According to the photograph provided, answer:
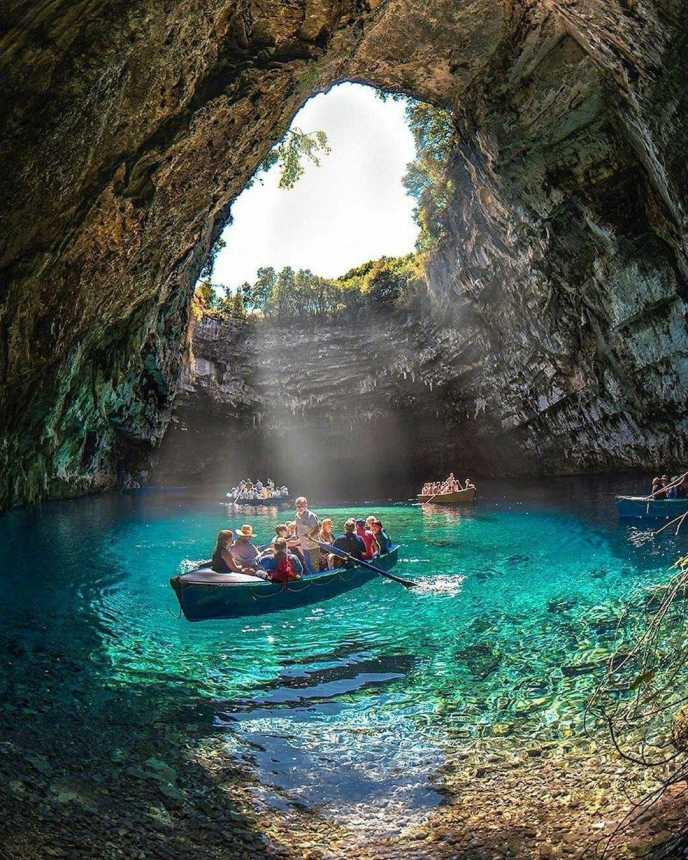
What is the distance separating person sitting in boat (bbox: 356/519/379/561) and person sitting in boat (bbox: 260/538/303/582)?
1.98 m

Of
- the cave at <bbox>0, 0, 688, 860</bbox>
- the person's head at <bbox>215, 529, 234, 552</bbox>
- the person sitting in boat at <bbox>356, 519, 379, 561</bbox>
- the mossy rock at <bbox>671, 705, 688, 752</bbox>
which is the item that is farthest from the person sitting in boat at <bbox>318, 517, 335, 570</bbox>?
the mossy rock at <bbox>671, 705, 688, 752</bbox>

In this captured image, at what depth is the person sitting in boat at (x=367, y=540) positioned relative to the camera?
11.9 m

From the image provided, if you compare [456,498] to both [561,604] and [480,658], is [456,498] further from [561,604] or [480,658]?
[480,658]

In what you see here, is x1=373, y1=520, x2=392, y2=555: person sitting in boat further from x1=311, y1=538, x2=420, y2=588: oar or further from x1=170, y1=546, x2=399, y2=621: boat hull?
x1=170, y1=546, x2=399, y2=621: boat hull

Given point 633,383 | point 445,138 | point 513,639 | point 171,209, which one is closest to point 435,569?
point 513,639

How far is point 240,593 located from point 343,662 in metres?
2.45

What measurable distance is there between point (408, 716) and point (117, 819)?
273 centimetres

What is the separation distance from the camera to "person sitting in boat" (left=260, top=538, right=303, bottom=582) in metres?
9.54

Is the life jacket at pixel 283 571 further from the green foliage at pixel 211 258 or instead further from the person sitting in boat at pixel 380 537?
the green foliage at pixel 211 258

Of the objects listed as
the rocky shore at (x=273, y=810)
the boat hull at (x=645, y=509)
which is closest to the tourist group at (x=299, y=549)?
the rocky shore at (x=273, y=810)

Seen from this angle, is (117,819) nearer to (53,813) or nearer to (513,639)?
(53,813)

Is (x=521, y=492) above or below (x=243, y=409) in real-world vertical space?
below

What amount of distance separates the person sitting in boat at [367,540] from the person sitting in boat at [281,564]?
1984 mm

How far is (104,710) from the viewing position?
18.3 ft
